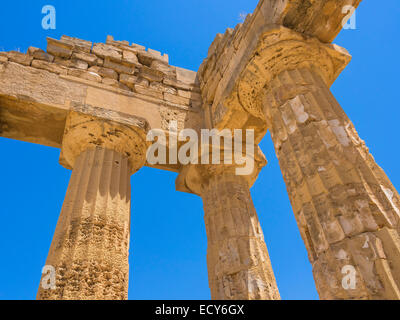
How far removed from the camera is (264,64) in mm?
5684

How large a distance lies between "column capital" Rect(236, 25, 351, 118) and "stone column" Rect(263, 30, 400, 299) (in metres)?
0.02

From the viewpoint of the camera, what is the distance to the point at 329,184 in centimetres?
389

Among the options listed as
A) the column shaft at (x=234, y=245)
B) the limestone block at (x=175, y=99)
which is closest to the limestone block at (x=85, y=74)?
the limestone block at (x=175, y=99)

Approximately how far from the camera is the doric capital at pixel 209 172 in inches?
285

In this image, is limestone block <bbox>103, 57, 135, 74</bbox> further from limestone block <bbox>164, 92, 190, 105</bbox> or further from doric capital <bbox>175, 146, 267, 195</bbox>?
doric capital <bbox>175, 146, 267, 195</bbox>

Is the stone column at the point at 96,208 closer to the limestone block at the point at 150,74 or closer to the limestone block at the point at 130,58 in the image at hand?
the limestone block at the point at 150,74

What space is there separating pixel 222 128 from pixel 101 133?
2.61 meters

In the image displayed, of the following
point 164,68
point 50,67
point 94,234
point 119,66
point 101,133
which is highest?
point 164,68

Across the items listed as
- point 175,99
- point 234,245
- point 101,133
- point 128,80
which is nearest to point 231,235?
point 234,245

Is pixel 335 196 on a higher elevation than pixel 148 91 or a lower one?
lower

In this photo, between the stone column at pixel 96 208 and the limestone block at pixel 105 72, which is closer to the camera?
the stone column at pixel 96 208

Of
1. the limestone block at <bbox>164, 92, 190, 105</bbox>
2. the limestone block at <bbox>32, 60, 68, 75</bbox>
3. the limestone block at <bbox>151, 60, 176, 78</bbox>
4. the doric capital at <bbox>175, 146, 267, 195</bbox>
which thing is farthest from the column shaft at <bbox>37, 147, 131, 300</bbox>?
the limestone block at <bbox>151, 60, 176, 78</bbox>

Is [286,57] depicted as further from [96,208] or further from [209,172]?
[96,208]

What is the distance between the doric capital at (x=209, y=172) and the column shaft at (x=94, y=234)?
1681 millimetres
